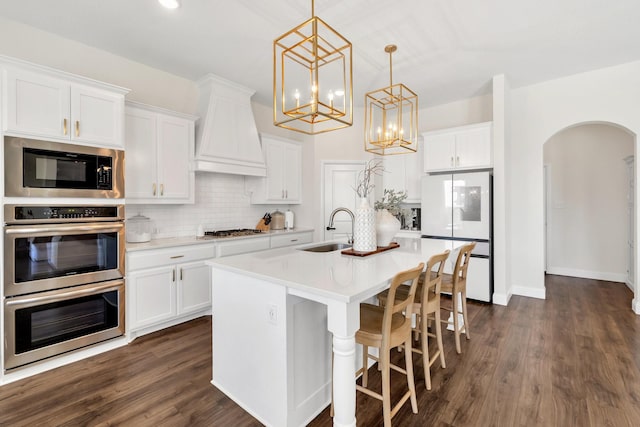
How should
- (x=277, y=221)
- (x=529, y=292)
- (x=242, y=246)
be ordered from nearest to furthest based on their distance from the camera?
(x=242, y=246) < (x=529, y=292) < (x=277, y=221)

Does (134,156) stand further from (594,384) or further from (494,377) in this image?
(594,384)

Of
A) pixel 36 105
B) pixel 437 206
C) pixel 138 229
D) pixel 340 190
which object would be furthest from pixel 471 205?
pixel 36 105

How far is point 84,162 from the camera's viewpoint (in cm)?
268

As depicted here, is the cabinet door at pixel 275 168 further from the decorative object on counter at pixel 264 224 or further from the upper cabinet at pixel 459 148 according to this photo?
the upper cabinet at pixel 459 148

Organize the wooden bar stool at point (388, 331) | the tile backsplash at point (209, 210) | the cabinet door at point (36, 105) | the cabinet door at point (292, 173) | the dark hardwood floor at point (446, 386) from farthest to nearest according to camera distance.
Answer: the cabinet door at point (292, 173), the tile backsplash at point (209, 210), the cabinet door at point (36, 105), the dark hardwood floor at point (446, 386), the wooden bar stool at point (388, 331)

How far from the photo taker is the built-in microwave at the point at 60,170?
2340mm

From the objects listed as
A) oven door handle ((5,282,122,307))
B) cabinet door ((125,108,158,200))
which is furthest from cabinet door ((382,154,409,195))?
oven door handle ((5,282,122,307))

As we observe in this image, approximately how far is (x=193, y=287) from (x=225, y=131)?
199 centimetres


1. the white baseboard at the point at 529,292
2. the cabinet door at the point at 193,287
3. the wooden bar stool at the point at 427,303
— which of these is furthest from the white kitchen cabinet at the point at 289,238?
the white baseboard at the point at 529,292

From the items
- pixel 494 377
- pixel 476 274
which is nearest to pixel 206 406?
pixel 494 377

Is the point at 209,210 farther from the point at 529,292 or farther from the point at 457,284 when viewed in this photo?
the point at 529,292

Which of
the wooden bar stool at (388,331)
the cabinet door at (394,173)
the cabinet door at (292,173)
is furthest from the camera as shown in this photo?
the cabinet door at (394,173)

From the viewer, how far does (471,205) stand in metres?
4.25

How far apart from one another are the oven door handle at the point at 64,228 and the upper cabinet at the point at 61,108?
2.32 ft
